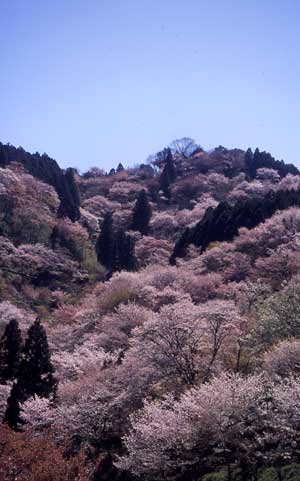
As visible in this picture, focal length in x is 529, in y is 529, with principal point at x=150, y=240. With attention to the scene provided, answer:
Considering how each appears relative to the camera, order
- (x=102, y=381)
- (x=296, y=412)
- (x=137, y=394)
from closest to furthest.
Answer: (x=296, y=412), (x=137, y=394), (x=102, y=381)

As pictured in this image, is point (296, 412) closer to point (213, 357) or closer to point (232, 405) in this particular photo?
point (232, 405)

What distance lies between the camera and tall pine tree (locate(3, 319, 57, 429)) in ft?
81.5

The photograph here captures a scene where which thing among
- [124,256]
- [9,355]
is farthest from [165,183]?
[9,355]

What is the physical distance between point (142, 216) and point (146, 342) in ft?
177

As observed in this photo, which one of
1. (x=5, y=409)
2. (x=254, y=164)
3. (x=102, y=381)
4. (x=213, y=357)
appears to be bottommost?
(x=5, y=409)

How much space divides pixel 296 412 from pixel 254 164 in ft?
277

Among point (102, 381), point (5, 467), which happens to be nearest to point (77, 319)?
point (102, 381)

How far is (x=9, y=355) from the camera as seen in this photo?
99.0 ft

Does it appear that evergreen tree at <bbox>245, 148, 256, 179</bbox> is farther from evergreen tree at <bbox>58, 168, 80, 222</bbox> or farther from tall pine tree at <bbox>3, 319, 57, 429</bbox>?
tall pine tree at <bbox>3, 319, 57, 429</bbox>

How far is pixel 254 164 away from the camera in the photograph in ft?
315

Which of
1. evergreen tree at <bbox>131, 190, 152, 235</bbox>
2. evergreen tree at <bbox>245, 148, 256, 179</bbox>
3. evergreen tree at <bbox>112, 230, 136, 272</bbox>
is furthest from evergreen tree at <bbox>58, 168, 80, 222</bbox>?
evergreen tree at <bbox>245, 148, 256, 179</bbox>

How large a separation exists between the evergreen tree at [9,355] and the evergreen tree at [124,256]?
26604 mm

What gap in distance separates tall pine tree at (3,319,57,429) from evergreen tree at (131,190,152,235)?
153 ft

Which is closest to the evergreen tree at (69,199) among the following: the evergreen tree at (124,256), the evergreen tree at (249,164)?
the evergreen tree at (124,256)
